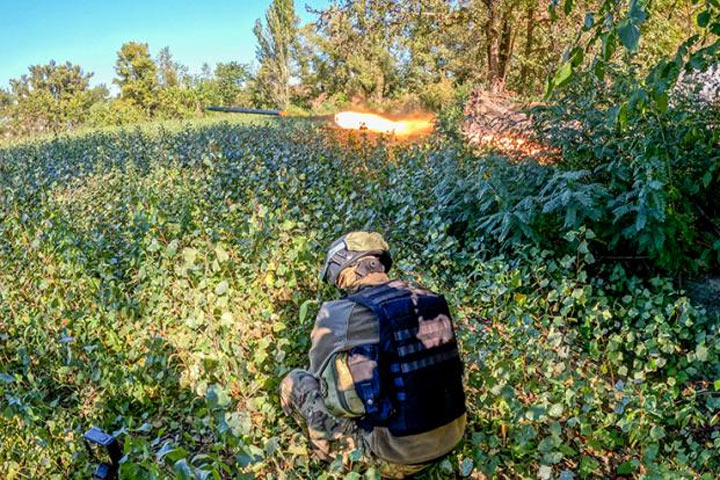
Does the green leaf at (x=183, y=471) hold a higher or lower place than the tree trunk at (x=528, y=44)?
lower

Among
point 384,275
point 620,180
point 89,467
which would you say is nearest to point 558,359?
point 384,275

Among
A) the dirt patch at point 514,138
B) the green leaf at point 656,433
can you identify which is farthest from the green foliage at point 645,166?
the green leaf at point 656,433

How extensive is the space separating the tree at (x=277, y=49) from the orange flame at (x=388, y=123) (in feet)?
107

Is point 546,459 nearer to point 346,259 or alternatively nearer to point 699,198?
point 346,259

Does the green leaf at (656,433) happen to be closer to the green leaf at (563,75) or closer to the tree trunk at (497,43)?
the green leaf at (563,75)

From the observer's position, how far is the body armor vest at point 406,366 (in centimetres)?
222

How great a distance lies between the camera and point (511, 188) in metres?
4.53

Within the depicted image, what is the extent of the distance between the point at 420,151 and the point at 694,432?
423cm

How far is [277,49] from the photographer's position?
4084 cm

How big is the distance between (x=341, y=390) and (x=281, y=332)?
131 centimetres

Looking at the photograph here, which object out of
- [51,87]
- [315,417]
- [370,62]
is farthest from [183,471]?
[51,87]

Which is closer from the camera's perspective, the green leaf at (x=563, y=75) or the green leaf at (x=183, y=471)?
the green leaf at (x=183, y=471)

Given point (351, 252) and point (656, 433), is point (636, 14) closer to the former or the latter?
point (351, 252)

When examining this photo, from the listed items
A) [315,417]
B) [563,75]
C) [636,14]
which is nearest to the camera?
[636,14]
